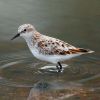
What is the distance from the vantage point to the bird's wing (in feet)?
39.4

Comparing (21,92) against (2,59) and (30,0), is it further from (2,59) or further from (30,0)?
(30,0)

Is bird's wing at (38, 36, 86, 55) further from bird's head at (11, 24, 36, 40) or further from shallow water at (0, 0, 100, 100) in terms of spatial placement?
shallow water at (0, 0, 100, 100)

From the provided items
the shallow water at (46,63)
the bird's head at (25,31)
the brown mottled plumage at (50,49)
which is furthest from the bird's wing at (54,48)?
the shallow water at (46,63)

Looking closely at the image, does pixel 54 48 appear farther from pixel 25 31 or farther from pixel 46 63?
pixel 46 63

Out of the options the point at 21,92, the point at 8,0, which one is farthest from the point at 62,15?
the point at 21,92

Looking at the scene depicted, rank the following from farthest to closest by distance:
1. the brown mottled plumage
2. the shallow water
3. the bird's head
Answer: the bird's head → the brown mottled plumage → the shallow water

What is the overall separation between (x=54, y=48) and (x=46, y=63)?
40.8 inches

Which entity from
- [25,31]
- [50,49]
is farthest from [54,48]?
[25,31]

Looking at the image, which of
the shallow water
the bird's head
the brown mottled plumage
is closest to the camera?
the shallow water

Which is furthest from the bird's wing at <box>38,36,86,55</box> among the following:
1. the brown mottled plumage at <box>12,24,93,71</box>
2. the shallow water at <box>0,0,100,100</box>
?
the shallow water at <box>0,0,100,100</box>

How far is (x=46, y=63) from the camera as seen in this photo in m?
13.1

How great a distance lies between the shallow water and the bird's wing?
20.9 inches

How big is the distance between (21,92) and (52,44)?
1.67m

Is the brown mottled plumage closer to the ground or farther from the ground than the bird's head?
closer to the ground
